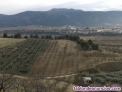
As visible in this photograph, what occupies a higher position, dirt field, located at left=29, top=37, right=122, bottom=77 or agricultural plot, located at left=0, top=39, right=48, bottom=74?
agricultural plot, located at left=0, top=39, right=48, bottom=74

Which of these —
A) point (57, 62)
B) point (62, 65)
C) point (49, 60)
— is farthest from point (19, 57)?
point (62, 65)

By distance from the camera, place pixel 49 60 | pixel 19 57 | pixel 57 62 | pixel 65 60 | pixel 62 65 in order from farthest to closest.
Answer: pixel 65 60 → pixel 49 60 → pixel 19 57 → pixel 57 62 → pixel 62 65

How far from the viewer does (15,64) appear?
48781mm

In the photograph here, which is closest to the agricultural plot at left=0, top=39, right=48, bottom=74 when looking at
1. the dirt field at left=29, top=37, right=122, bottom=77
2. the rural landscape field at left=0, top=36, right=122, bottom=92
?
the rural landscape field at left=0, top=36, right=122, bottom=92

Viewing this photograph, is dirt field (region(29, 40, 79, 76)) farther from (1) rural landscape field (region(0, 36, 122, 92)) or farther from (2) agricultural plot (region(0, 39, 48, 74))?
(2) agricultural plot (region(0, 39, 48, 74))

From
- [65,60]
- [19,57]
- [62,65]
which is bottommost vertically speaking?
[62,65]

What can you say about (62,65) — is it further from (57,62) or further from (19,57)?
(19,57)

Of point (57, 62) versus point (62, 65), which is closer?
point (62, 65)

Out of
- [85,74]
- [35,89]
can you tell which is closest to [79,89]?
[35,89]

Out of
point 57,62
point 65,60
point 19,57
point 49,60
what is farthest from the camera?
point 65,60

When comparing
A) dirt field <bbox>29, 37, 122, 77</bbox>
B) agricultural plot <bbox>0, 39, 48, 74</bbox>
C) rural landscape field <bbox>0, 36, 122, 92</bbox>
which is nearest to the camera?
rural landscape field <bbox>0, 36, 122, 92</bbox>

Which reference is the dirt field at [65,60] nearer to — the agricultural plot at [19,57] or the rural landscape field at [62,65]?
the rural landscape field at [62,65]

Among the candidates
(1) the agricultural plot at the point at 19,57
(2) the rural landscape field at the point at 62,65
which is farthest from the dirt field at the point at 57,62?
(1) the agricultural plot at the point at 19,57

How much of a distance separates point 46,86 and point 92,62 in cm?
2543
